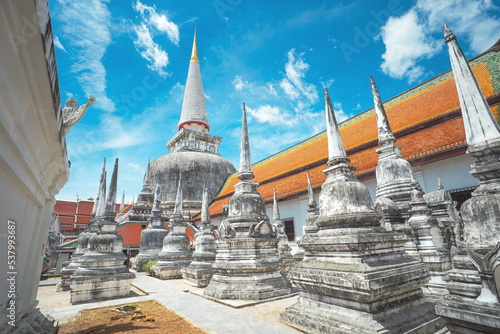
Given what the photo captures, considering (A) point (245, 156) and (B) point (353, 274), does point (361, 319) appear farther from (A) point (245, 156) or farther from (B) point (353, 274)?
(A) point (245, 156)

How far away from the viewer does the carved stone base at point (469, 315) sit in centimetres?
216

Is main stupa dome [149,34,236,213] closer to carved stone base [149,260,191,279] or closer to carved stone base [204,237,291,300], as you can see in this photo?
carved stone base [149,260,191,279]

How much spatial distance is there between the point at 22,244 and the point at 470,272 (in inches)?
186

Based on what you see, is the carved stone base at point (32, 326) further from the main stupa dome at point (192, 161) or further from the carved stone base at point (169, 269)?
the main stupa dome at point (192, 161)

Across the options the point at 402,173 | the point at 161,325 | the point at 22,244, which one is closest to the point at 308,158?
the point at 402,173

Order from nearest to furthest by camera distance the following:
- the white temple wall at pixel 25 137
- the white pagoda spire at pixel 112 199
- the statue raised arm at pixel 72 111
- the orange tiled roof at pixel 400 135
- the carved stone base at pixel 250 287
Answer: the white temple wall at pixel 25 137, the statue raised arm at pixel 72 111, the carved stone base at pixel 250 287, the white pagoda spire at pixel 112 199, the orange tiled roof at pixel 400 135

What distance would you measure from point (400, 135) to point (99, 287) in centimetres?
1397

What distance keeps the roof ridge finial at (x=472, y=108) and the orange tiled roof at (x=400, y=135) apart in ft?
25.5

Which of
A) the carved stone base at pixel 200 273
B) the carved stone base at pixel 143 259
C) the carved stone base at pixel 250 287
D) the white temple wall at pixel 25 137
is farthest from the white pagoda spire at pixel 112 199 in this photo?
the carved stone base at pixel 143 259

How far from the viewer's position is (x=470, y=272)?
7.97ft

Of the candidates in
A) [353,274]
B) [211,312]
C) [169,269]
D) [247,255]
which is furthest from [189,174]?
[353,274]

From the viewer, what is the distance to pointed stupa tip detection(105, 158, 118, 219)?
24.8ft

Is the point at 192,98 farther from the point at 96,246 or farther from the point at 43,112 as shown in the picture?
the point at 43,112

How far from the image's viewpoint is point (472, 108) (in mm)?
2748
